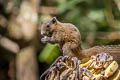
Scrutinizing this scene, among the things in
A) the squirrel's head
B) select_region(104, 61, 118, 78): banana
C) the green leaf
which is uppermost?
the squirrel's head

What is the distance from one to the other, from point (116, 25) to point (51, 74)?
4272 millimetres

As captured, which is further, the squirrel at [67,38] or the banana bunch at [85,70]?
the squirrel at [67,38]

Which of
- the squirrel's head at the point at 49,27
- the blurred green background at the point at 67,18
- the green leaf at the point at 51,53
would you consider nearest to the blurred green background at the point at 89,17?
the blurred green background at the point at 67,18

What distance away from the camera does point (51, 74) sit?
2105mm

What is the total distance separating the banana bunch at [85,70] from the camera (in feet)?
6.58

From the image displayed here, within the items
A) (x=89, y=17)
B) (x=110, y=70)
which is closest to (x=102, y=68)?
(x=110, y=70)

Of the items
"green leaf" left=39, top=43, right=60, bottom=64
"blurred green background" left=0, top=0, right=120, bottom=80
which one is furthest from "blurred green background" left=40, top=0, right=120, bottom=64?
"green leaf" left=39, top=43, right=60, bottom=64

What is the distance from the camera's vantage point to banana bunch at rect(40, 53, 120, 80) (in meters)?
2.01

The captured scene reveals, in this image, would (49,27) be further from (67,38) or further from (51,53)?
(51,53)

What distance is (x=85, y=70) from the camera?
2.04 metres

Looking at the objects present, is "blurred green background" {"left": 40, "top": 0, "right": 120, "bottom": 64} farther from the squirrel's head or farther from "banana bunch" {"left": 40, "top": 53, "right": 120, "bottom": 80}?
"banana bunch" {"left": 40, "top": 53, "right": 120, "bottom": 80}

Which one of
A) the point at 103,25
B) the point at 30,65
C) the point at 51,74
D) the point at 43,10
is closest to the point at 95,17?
the point at 103,25

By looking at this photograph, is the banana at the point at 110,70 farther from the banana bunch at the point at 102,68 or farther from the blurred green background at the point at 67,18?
the blurred green background at the point at 67,18

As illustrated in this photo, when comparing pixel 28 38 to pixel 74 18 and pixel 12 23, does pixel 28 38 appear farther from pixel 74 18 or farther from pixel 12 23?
pixel 74 18
